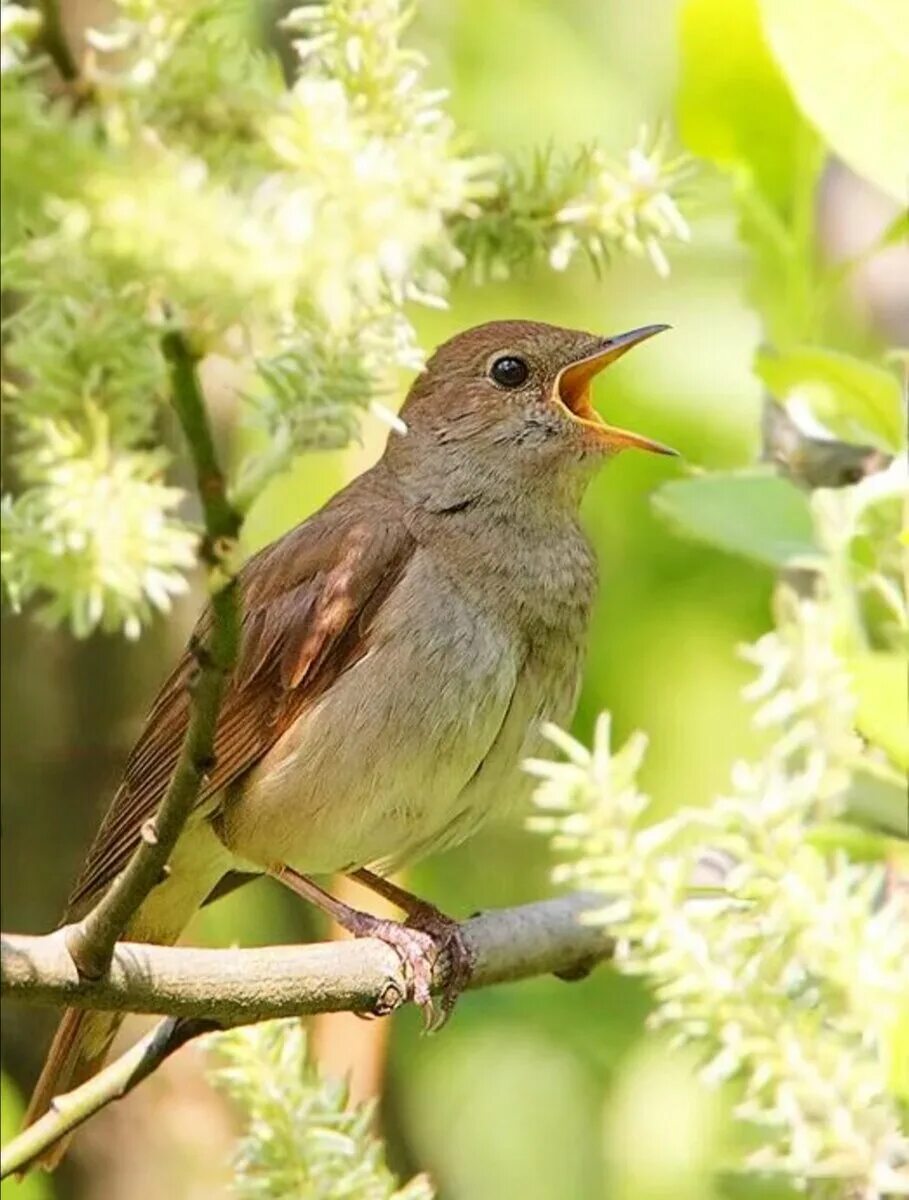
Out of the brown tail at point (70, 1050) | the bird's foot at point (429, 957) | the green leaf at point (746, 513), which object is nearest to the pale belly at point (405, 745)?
the bird's foot at point (429, 957)

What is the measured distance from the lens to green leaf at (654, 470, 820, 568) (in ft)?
7.59

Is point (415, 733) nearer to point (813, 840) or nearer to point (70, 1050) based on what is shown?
point (70, 1050)

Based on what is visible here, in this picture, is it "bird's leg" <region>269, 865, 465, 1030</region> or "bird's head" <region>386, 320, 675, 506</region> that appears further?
"bird's head" <region>386, 320, 675, 506</region>

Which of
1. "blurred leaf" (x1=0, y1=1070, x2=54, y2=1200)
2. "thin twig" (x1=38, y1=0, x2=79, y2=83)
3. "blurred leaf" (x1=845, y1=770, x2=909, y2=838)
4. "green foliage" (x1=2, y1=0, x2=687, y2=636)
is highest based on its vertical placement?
"thin twig" (x1=38, y1=0, x2=79, y2=83)

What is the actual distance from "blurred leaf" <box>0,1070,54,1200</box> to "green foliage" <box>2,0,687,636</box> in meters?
2.37

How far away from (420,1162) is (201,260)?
3.32 meters

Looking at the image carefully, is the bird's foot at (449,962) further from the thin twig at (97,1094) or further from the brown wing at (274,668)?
the thin twig at (97,1094)

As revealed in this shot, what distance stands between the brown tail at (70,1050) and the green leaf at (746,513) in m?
1.35

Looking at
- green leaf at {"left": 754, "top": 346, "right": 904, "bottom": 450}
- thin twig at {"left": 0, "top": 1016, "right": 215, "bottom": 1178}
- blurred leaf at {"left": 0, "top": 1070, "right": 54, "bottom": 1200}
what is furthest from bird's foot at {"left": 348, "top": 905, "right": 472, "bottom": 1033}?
green leaf at {"left": 754, "top": 346, "right": 904, "bottom": 450}

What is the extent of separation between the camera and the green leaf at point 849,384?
2320 mm

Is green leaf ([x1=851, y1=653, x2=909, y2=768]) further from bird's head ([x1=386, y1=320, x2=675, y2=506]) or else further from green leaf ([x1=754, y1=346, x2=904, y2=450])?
bird's head ([x1=386, y1=320, x2=675, y2=506])

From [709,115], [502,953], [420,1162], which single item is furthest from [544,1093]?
[709,115]

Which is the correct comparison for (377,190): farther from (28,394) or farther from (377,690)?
(377,690)

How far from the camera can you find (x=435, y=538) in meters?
3.55
